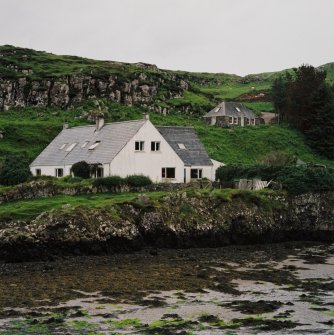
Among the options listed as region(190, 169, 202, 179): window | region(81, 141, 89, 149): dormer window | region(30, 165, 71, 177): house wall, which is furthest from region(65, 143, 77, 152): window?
region(190, 169, 202, 179): window

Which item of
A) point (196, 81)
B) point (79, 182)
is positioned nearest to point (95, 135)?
point (79, 182)

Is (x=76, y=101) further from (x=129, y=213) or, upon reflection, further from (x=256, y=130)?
(x=129, y=213)

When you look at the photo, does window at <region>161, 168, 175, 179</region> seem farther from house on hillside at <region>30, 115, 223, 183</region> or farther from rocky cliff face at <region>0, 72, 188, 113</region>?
rocky cliff face at <region>0, 72, 188, 113</region>

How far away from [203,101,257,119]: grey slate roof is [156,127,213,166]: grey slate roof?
3360 centimetres

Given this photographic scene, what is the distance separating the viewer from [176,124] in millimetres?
94188

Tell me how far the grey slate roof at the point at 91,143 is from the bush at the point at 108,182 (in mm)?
6231

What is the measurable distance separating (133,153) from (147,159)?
1.85 metres

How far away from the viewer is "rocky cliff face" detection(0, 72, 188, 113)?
99250mm

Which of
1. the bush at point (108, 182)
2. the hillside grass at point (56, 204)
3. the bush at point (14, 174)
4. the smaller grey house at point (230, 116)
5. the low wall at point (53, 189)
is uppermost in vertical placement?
the smaller grey house at point (230, 116)

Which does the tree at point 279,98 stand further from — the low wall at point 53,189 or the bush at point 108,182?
the bush at point 108,182

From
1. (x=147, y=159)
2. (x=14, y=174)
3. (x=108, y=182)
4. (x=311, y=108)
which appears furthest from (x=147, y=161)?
(x=311, y=108)

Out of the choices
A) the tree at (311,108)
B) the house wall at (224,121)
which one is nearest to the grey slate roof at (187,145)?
the tree at (311,108)

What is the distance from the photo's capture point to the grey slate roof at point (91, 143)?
62.7 meters

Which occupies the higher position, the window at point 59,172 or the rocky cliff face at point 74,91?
the rocky cliff face at point 74,91
